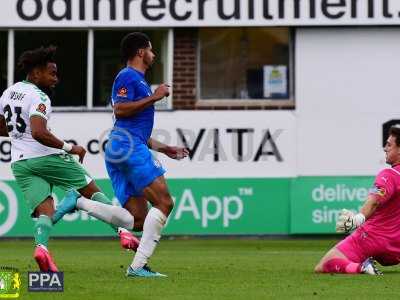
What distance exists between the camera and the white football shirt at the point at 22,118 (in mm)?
12758

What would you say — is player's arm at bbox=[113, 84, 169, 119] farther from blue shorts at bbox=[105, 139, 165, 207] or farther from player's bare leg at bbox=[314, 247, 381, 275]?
player's bare leg at bbox=[314, 247, 381, 275]

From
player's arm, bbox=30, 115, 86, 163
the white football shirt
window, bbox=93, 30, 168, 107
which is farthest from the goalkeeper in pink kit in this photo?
window, bbox=93, 30, 168, 107

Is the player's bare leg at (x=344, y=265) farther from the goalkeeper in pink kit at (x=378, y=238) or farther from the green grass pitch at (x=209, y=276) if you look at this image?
the green grass pitch at (x=209, y=276)

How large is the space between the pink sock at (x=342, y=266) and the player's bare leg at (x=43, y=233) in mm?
2492

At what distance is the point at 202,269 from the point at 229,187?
9854 millimetres

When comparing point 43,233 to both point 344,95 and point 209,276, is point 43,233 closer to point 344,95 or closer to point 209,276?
point 209,276

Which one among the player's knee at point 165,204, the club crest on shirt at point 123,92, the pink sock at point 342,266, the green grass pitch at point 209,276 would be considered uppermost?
the club crest on shirt at point 123,92

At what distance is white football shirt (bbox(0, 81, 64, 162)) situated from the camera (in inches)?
502

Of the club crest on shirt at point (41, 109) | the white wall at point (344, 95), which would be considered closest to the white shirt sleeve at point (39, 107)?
the club crest on shirt at point (41, 109)

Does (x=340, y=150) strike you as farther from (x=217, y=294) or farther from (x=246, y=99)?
(x=217, y=294)

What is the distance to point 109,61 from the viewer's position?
2486 cm

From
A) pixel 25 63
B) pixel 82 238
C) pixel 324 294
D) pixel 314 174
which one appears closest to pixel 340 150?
pixel 314 174

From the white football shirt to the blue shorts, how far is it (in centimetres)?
73

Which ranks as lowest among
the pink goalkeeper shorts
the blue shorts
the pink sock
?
the pink sock
